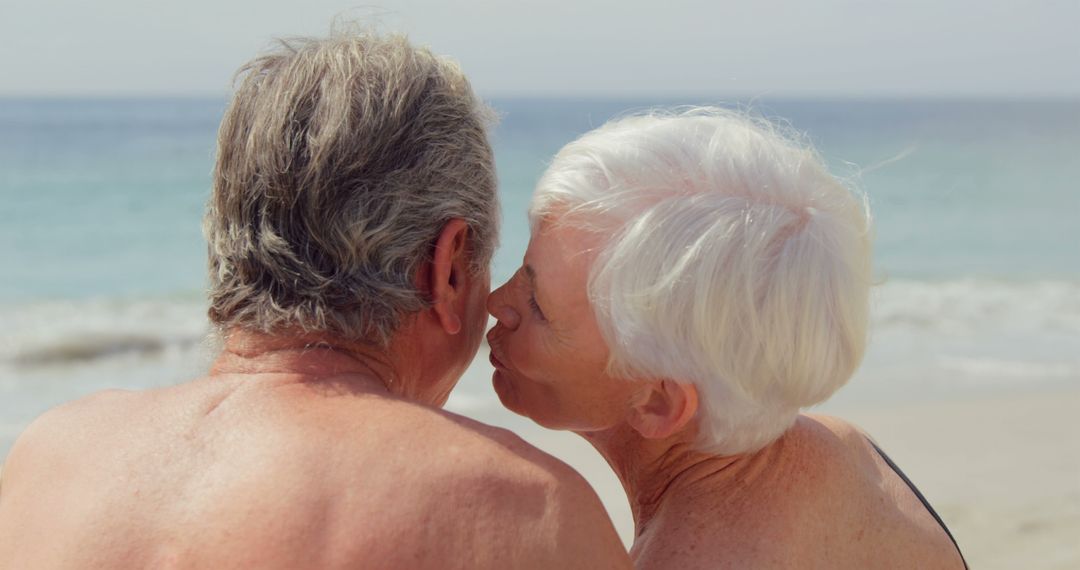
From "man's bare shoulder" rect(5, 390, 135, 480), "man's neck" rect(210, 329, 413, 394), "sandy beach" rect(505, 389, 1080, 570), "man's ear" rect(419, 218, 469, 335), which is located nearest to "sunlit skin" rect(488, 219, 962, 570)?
"man's ear" rect(419, 218, 469, 335)

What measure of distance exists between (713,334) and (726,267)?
0.12 metres

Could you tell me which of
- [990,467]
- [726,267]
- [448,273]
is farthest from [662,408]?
[990,467]

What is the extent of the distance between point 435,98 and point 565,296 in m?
0.43

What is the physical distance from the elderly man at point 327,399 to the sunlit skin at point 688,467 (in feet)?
Result: 0.54

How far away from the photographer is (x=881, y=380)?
321 inches

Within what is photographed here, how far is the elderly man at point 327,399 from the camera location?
1.58 m

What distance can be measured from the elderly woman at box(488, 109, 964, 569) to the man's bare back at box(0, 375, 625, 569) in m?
0.35

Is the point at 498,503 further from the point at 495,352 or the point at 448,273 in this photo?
the point at 495,352

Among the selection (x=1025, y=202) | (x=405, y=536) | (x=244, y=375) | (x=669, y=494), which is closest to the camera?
(x=405, y=536)

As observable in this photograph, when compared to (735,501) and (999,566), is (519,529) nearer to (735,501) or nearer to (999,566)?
(735,501)

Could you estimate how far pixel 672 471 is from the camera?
2.14 metres

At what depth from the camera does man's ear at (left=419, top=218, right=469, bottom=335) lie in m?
2.00

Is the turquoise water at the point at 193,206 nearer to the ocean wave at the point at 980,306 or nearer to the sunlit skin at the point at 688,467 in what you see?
the sunlit skin at the point at 688,467

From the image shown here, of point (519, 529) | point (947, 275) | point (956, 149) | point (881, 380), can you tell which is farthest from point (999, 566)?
point (956, 149)
